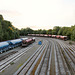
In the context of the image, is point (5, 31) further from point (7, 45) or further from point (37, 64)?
point (37, 64)

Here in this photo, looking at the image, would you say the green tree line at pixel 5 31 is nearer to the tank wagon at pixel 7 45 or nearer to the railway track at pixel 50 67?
the tank wagon at pixel 7 45

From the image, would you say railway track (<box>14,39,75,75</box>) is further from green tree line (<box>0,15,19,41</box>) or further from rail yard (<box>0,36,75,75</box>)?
green tree line (<box>0,15,19,41</box>)

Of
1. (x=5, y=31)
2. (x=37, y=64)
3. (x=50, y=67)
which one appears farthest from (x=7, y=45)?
(x=5, y=31)

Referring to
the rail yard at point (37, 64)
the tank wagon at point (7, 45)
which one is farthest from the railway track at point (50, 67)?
the tank wagon at point (7, 45)

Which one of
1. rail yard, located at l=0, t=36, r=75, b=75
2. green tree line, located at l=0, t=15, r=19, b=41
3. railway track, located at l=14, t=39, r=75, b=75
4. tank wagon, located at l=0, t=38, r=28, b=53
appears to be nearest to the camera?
railway track, located at l=14, t=39, r=75, b=75

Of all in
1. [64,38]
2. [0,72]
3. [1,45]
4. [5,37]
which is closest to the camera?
[0,72]

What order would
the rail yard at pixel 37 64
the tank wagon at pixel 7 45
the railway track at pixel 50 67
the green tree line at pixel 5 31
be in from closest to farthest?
the railway track at pixel 50 67 < the rail yard at pixel 37 64 < the tank wagon at pixel 7 45 < the green tree line at pixel 5 31

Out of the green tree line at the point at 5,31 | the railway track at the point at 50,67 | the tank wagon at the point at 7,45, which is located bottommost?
the railway track at the point at 50,67

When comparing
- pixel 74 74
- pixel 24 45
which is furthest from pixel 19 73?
pixel 24 45

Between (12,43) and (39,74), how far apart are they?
18.6 m

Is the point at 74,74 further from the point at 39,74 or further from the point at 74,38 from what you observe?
the point at 74,38

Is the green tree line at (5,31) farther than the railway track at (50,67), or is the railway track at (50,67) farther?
the green tree line at (5,31)

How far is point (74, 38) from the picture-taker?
39.3 metres

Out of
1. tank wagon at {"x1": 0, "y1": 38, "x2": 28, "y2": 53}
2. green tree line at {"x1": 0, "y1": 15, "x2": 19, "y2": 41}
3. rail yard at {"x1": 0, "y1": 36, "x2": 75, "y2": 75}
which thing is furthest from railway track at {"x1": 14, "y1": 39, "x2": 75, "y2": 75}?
green tree line at {"x1": 0, "y1": 15, "x2": 19, "y2": 41}
